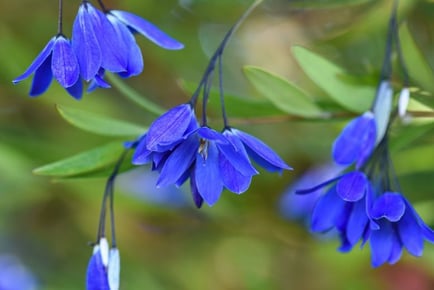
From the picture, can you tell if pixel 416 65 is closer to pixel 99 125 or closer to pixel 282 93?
pixel 282 93

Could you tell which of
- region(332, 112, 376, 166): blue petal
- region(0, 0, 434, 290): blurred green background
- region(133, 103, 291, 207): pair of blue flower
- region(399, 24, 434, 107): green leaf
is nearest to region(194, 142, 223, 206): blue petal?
region(133, 103, 291, 207): pair of blue flower

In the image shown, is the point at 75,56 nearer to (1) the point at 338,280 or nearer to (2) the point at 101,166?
(2) the point at 101,166

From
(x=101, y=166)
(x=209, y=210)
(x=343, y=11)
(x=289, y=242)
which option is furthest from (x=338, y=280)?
(x=101, y=166)

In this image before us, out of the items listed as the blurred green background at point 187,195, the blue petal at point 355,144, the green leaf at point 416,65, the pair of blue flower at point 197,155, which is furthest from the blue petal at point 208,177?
the blurred green background at point 187,195

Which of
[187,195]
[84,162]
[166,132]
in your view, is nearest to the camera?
[166,132]

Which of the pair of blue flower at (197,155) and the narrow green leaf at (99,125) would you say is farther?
the narrow green leaf at (99,125)

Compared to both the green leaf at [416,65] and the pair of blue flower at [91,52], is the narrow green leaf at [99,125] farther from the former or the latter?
the green leaf at [416,65]

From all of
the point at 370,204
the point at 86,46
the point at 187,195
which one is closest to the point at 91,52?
the point at 86,46

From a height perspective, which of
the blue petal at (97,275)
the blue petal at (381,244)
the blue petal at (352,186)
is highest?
the blue petal at (352,186)

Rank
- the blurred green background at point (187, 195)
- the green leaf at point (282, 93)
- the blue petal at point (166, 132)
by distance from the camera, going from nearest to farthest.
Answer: the blue petal at point (166, 132), the green leaf at point (282, 93), the blurred green background at point (187, 195)
